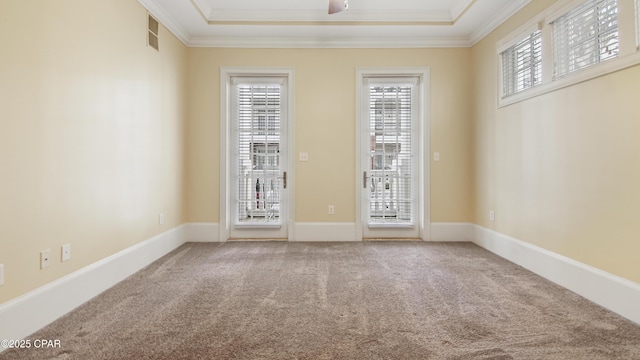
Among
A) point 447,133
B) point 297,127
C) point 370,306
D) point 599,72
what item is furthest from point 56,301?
point 447,133

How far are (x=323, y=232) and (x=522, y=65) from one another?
9.67 ft

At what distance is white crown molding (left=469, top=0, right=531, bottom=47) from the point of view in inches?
126

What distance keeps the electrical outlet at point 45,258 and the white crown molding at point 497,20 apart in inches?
177

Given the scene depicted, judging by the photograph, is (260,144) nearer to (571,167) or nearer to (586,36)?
(571,167)

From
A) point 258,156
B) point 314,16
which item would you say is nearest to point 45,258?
point 258,156

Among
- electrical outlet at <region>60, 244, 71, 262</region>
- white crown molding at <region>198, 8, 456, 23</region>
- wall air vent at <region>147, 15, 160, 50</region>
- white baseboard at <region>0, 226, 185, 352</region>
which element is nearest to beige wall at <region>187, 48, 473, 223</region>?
white crown molding at <region>198, 8, 456, 23</region>

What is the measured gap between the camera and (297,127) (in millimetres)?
4223

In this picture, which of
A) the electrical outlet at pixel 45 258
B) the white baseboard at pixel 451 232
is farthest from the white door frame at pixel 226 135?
the electrical outlet at pixel 45 258

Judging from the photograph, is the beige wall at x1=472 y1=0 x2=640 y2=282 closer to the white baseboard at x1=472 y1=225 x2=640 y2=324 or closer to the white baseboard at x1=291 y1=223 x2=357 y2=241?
the white baseboard at x1=472 y1=225 x2=640 y2=324

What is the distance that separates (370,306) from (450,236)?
2492 mm

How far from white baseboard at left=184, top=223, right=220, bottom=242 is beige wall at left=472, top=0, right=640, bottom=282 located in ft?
11.5

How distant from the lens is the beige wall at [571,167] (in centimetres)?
208

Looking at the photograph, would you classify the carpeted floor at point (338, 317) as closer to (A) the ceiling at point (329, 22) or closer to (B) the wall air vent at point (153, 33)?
(B) the wall air vent at point (153, 33)

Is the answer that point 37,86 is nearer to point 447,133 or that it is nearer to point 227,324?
point 227,324
